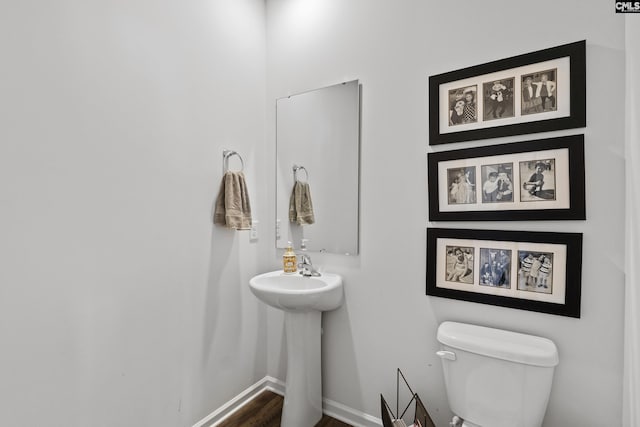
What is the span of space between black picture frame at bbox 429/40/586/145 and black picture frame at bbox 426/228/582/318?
1.44 feet

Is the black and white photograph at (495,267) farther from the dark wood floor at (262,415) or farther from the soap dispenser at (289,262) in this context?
the dark wood floor at (262,415)

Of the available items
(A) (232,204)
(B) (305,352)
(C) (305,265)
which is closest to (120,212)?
(A) (232,204)

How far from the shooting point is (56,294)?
3.83 feet

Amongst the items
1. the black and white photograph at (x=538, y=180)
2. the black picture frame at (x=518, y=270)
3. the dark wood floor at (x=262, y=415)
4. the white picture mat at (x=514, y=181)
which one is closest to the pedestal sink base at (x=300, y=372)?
the dark wood floor at (x=262, y=415)

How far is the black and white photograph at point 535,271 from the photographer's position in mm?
1253

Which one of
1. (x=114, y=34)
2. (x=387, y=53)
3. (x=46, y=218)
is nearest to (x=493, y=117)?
(x=387, y=53)

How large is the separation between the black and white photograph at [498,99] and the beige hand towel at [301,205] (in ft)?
3.37

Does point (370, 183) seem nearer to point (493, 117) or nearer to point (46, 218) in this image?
point (493, 117)

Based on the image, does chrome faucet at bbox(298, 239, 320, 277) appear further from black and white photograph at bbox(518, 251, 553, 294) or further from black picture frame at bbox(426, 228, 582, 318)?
black and white photograph at bbox(518, 251, 553, 294)

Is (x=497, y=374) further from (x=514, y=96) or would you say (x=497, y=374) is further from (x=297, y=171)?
(x=297, y=171)

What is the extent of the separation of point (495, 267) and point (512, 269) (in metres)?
0.06

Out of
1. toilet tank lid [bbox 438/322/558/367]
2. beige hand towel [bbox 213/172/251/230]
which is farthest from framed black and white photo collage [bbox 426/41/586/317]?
beige hand towel [bbox 213/172/251/230]

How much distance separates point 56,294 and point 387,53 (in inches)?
71.4

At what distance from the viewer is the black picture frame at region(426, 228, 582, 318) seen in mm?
1210
